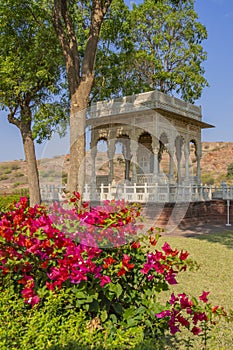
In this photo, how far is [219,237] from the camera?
12.2 m

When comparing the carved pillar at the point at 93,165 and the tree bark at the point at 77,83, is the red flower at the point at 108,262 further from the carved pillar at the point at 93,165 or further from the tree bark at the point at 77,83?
the carved pillar at the point at 93,165

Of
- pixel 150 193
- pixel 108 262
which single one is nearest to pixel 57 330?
pixel 108 262

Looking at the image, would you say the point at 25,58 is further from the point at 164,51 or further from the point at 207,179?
the point at 207,179

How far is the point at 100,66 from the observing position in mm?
19141

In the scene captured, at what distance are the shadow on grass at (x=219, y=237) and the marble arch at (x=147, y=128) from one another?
16.8 ft

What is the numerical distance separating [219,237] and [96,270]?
10053mm

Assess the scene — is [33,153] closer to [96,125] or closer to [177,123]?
[96,125]

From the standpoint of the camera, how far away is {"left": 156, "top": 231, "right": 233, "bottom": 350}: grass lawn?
13.5ft

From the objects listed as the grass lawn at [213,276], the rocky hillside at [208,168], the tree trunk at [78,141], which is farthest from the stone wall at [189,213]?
the rocky hillside at [208,168]

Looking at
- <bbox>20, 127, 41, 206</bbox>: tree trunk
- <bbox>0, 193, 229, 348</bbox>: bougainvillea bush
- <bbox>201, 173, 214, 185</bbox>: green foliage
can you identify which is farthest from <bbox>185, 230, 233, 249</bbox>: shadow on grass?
<bbox>201, 173, 214, 185</bbox>: green foliage

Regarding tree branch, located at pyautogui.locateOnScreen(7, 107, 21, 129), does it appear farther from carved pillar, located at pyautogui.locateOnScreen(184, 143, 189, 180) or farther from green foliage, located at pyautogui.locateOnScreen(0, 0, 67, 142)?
carved pillar, located at pyautogui.locateOnScreen(184, 143, 189, 180)

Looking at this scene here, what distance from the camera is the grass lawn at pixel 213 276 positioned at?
413 centimetres

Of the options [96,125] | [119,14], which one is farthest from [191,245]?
[119,14]

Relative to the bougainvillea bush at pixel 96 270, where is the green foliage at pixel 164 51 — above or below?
above
